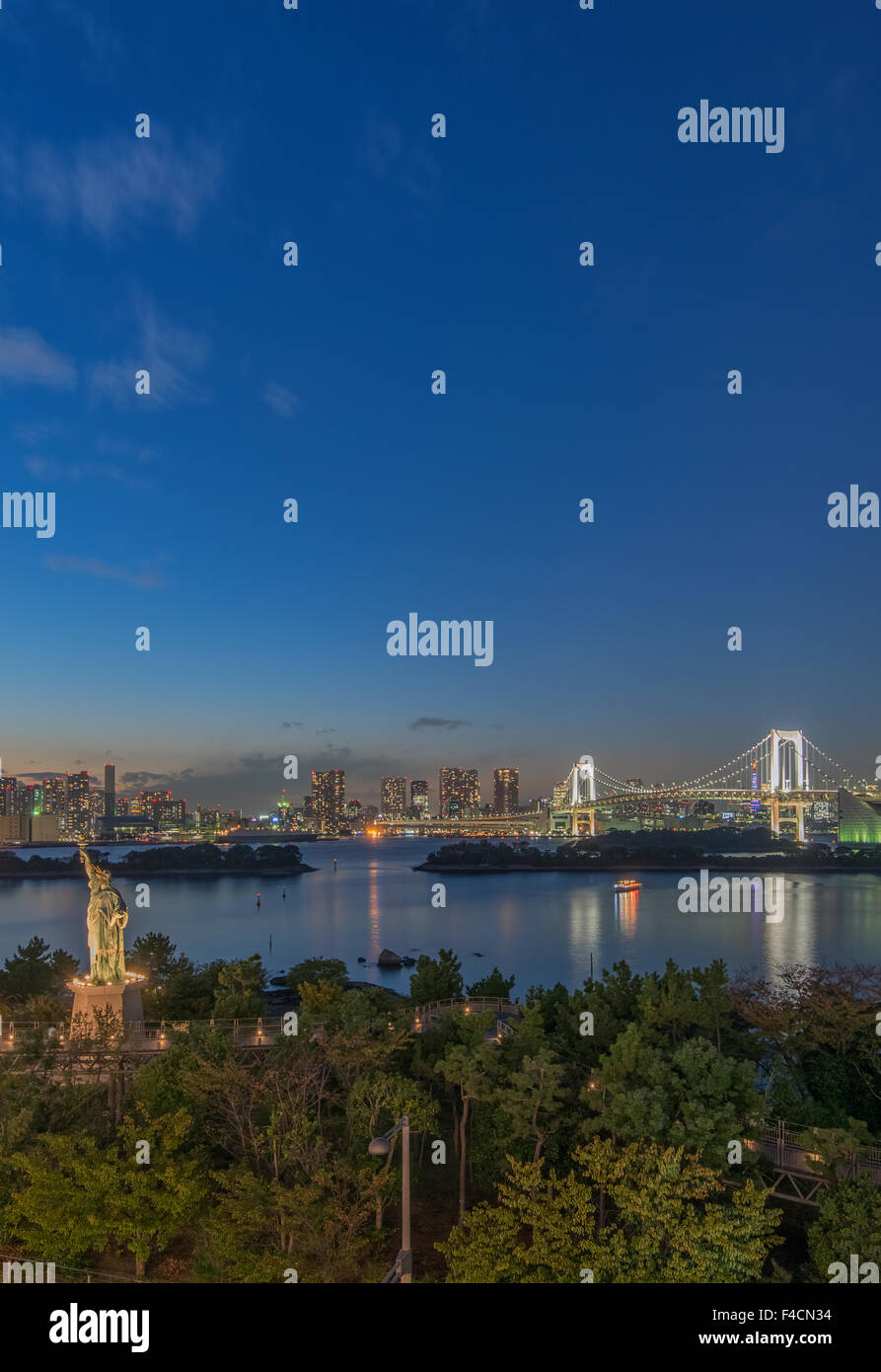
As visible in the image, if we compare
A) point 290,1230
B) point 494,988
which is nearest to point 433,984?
point 494,988

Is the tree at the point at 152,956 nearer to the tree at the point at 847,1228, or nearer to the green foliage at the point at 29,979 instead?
the green foliage at the point at 29,979

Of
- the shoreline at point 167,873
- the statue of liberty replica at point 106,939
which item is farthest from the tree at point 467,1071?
the shoreline at point 167,873

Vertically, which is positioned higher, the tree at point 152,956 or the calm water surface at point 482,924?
the tree at point 152,956

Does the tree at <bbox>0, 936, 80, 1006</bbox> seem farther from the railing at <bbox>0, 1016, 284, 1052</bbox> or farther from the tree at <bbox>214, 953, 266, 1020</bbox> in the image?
the tree at <bbox>214, 953, 266, 1020</bbox>

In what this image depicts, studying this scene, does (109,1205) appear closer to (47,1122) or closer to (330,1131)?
(47,1122)

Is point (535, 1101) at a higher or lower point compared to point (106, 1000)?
lower

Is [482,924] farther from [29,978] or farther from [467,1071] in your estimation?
[467,1071]
